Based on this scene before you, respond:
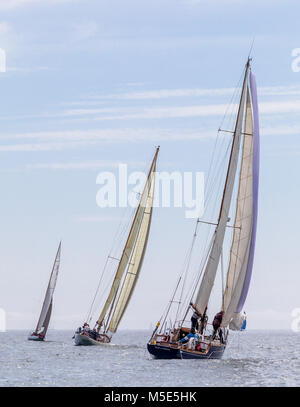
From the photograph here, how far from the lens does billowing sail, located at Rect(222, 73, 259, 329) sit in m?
54.7

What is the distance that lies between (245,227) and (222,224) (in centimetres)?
222

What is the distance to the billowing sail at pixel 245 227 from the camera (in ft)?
180

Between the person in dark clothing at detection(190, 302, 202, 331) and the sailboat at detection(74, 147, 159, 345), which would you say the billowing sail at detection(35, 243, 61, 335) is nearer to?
the sailboat at detection(74, 147, 159, 345)

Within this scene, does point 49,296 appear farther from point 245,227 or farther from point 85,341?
point 245,227

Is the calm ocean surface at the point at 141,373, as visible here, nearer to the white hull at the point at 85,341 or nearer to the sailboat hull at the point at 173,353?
the sailboat hull at the point at 173,353

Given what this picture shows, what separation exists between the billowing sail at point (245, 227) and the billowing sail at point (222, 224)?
2.43 ft

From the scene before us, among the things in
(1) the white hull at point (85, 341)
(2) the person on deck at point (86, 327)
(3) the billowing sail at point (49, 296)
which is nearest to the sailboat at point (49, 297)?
(3) the billowing sail at point (49, 296)

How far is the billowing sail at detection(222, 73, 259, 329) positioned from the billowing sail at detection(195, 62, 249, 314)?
741 millimetres

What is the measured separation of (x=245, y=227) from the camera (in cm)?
5519

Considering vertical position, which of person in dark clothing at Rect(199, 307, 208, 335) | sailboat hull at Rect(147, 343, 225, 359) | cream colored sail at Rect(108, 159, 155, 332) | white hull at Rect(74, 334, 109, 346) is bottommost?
white hull at Rect(74, 334, 109, 346)

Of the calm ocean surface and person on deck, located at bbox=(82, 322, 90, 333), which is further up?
person on deck, located at bbox=(82, 322, 90, 333)

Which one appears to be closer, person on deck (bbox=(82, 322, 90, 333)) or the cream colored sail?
the cream colored sail

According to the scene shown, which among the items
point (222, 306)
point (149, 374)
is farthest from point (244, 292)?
point (149, 374)

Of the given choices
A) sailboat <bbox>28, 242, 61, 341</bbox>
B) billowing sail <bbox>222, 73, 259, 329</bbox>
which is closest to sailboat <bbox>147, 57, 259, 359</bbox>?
billowing sail <bbox>222, 73, 259, 329</bbox>
